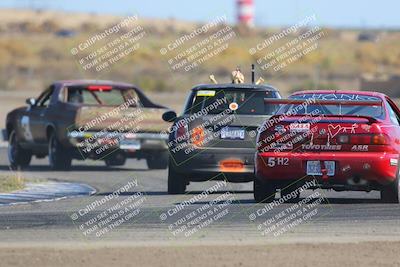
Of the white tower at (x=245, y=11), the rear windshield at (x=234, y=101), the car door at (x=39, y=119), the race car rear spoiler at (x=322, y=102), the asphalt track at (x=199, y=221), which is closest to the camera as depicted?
the asphalt track at (x=199, y=221)

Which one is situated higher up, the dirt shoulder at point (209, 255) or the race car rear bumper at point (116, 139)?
the dirt shoulder at point (209, 255)

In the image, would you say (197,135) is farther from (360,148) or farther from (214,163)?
(360,148)

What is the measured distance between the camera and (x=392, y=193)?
1587cm

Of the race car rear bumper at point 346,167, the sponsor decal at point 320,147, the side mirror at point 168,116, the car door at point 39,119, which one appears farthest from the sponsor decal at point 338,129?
the car door at point 39,119

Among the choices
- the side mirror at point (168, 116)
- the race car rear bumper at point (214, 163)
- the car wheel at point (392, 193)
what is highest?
the car wheel at point (392, 193)

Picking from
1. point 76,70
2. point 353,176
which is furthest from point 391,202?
point 76,70

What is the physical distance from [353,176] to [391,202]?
0.75 metres

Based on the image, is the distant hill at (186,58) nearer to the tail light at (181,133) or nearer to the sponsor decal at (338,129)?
Answer: the tail light at (181,133)

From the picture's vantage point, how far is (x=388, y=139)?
1554 centimetres

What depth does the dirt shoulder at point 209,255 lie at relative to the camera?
1110 cm

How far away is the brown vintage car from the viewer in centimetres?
2384

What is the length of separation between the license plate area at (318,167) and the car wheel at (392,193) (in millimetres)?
689

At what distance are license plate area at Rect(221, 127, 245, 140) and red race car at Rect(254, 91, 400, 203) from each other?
2.08m

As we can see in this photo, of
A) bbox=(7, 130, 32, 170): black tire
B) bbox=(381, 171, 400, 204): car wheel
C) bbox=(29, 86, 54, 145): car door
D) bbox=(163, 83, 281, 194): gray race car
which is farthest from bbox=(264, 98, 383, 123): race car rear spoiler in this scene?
bbox=(7, 130, 32, 170): black tire
